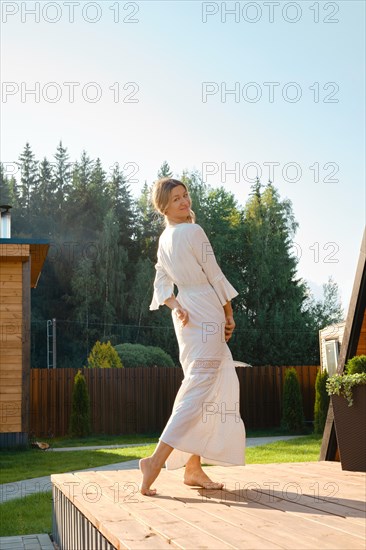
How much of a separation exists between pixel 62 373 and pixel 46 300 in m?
15.2

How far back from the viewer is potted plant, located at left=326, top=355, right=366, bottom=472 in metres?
4.26

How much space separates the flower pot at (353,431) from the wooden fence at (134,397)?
11.2 m

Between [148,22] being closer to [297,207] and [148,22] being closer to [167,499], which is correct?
[167,499]

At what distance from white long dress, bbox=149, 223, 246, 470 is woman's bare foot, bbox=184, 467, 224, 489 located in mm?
72

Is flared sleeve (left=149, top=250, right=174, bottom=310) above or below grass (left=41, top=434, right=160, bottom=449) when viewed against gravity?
above

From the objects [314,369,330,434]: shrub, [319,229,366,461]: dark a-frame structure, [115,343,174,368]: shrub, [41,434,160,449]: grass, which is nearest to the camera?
[319,229,366,461]: dark a-frame structure

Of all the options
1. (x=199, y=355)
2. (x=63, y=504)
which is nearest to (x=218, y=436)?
(x=199, y=355)

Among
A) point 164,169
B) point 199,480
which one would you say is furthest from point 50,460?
point 164,169

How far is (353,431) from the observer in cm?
435

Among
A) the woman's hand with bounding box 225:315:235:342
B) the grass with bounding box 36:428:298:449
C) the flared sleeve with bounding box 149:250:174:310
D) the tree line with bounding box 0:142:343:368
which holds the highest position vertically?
the tree line with bounding box 0:142:343:368

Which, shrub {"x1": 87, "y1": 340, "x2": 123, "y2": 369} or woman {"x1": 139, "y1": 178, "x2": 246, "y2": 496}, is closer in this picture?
woman {"x1": 139, "y1": 178, "x2": 246, "y2": 496}

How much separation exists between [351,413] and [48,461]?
6179 mm

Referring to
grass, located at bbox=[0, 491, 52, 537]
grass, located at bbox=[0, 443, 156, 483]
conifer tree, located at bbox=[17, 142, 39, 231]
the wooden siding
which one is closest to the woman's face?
grass, located at bbox=[0, 491, 52, 537]

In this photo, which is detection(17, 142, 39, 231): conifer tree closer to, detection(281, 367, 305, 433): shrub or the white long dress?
Answer: detection(281, 367, 305, 433): shrub
